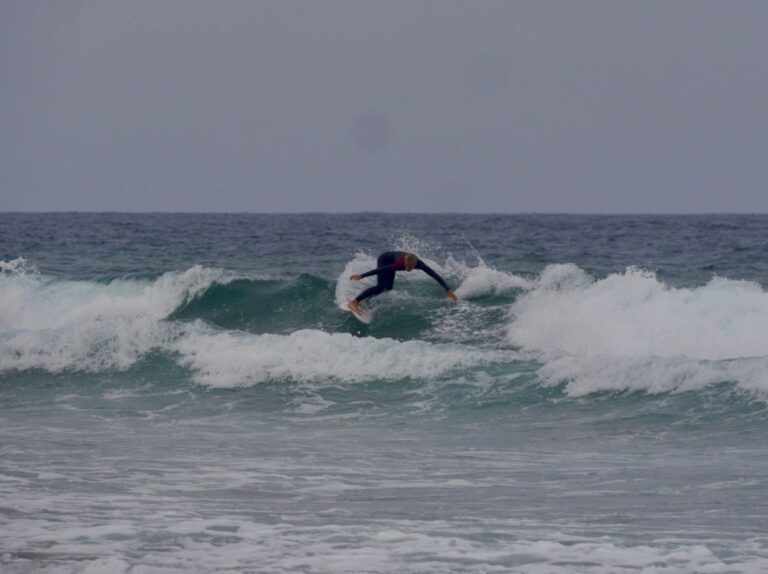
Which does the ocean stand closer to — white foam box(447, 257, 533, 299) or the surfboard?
white foam box(447, 257, 533, 299)

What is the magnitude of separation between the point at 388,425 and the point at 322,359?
383 centimetres

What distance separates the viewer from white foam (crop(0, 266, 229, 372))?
59.1 ft

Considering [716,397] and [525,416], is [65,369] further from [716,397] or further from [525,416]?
[716,397]

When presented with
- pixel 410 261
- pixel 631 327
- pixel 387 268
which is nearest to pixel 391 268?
pixel 387 268

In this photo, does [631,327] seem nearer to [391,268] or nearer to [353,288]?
[391,268]

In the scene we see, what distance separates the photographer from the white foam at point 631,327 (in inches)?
584

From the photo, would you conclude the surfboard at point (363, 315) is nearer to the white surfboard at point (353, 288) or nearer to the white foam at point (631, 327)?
the white surfboard at point (353, 288)

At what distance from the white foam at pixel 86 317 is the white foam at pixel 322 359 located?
1158 millimetres

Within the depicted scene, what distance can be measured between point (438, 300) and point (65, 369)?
25.9 feet

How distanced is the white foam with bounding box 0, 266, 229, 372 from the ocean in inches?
2.4

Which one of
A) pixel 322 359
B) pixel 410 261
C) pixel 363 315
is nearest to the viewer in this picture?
pixel 322 359

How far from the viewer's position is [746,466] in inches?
399

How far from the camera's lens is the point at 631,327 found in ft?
61.7

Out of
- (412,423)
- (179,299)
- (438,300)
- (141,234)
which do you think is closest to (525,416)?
(412,423)
